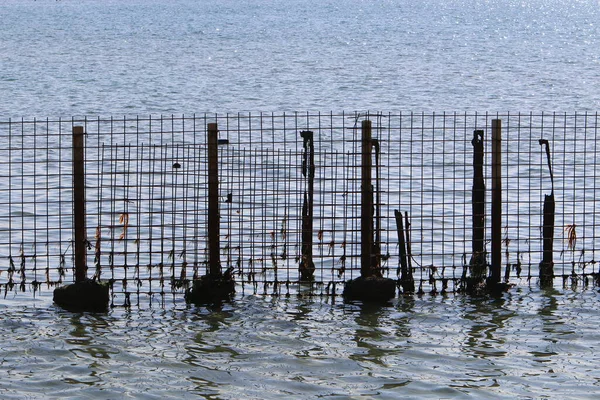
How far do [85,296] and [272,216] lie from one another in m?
2.89

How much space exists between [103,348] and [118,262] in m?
5.11

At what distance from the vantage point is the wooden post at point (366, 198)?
15.9 m

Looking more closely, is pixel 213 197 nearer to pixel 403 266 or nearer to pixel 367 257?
pixel 367 257

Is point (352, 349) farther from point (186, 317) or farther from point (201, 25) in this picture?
point (201, 25)

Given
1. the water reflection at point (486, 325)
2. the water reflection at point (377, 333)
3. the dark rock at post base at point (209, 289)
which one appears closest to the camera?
the water reflection at point (377, 333)

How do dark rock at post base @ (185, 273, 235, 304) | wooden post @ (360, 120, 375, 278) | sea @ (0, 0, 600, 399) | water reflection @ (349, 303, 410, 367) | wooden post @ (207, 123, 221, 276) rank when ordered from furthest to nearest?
dark rock at post base @ (185, 273, 235, 304)
wooden post @ (360, 120, 375, 278)
wooden post @ (207, 123, 221, 276)
water reflection @ (349, 303, 410, 367)
sea @ (0, 0, 600, 399)

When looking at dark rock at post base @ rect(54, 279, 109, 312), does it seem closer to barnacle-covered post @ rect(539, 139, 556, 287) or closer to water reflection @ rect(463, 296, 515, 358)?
water reflection @ rect(463, 296, 515, 358)

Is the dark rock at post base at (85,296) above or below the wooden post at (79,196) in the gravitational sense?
below

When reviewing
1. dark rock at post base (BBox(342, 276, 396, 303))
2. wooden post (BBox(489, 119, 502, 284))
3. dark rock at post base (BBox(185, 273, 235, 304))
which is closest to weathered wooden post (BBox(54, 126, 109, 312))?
dark rock at post base (BBox(185, 273, 235, 304))

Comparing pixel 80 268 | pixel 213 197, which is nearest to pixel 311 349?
pixel 213 197

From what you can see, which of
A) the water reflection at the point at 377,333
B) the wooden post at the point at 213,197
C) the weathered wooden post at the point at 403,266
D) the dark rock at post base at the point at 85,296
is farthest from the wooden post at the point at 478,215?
the dark rock at post base at the point at 85,296

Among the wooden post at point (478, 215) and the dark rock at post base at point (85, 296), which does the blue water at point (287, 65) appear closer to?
the dark rock at post base at point (85, 296)

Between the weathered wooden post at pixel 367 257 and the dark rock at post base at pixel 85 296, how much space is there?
11.1ft

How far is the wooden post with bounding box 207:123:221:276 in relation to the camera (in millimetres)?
15727
